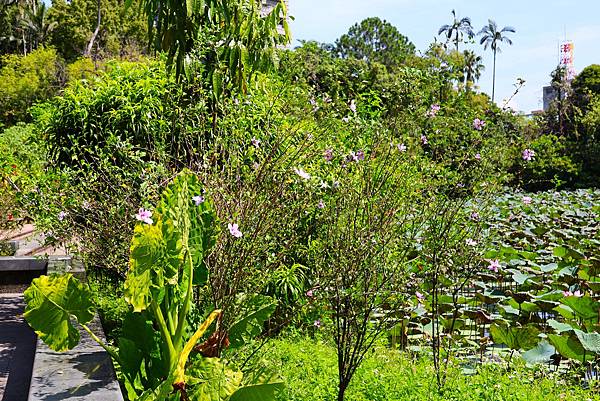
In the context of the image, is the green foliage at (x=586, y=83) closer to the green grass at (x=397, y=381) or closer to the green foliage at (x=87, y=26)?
the green foliage at (x=87, y=26)

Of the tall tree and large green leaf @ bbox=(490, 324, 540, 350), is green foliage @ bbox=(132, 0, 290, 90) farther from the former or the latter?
the tall tree

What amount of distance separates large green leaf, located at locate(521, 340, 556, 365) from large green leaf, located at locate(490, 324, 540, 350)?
8 cm

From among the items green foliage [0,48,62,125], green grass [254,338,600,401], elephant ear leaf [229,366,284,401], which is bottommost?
green grass [254,338,600,401]

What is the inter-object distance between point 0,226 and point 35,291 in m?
6.54

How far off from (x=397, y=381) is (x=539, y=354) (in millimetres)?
1151

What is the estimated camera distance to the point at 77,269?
5746 millimetres

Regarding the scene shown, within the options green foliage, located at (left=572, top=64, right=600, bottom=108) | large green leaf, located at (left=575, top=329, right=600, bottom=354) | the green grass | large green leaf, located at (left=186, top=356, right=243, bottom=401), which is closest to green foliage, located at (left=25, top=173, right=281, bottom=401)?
large green leaf, located at (left=186, top=356, right=243, bottom=401)

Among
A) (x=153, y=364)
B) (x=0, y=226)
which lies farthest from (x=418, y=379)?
(x=0, y=226)

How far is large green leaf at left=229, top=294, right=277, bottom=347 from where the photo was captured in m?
3.56

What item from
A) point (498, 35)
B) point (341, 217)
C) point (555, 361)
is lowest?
point (555, 361)

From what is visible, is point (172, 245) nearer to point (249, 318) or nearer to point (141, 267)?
point (141, 267)

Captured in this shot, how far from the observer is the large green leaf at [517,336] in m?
4.83

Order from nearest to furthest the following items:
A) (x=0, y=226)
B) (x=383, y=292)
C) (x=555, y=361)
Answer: (x=383, y=292)
(x=555, y=361)
(x=0, y=226)

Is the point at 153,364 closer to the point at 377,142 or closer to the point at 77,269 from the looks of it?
the point at 377,142
